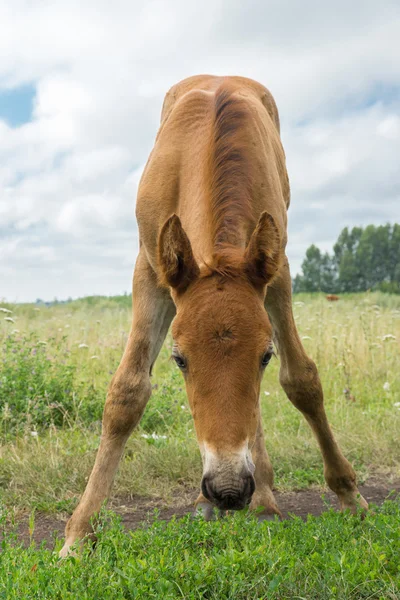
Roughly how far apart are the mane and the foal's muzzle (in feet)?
3.94

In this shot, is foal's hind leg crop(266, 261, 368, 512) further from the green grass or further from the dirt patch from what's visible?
the green grass

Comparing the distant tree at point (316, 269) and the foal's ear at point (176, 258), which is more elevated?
the distant tree at point (316, 269)

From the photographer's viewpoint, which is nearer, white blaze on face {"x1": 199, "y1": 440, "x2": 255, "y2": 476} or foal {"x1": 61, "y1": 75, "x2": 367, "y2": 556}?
white blaze on face {"x1": 199, "y1": 440, "x2": 255, "y2": 476}

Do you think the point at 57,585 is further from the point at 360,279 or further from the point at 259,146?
the point at 360,279

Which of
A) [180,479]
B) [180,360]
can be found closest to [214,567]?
[180,360]

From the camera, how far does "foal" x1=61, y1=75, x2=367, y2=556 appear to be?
301cm

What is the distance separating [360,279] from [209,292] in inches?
1729

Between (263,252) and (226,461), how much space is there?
3.63ft

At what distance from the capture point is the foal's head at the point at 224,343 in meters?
2.86

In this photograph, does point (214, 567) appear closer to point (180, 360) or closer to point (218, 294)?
point (180, 360)

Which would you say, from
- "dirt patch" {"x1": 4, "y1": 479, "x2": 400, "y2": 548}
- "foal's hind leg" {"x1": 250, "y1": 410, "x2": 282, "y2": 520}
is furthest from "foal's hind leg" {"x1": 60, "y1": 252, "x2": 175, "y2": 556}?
"foal's hind leg" {"x1": 250, "y1": 410, "x2": 282, "y2": 520}

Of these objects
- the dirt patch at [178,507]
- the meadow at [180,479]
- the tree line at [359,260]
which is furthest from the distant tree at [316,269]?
the dirt patch at [178,507]

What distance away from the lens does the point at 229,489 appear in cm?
279

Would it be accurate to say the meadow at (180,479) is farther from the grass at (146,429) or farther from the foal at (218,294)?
the foal at (218,294)
